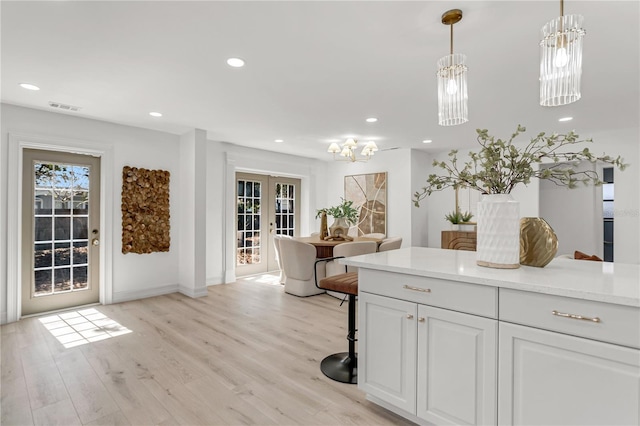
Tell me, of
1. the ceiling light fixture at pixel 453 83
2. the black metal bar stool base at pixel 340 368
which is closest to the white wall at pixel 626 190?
the ceiling light fixture at pixel 453 83

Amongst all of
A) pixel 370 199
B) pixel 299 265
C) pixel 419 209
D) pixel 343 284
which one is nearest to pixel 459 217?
pixel 419 209

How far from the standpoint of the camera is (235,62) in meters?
2.62

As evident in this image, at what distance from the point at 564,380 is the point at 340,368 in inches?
61.2

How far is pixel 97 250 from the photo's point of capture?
171 inches

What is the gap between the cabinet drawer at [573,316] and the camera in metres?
1.20

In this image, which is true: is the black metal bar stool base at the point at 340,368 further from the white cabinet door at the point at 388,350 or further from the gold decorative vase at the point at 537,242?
the gold decorative vase at the point at 537,242

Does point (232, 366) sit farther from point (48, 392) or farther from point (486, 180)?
point (486, 180)

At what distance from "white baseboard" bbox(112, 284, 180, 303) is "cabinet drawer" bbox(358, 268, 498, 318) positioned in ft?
12.5

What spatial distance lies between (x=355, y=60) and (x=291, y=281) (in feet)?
10.8

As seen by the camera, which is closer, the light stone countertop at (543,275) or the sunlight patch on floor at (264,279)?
the light stone countertop at (543,275)

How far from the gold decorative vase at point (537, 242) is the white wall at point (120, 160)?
179 inches

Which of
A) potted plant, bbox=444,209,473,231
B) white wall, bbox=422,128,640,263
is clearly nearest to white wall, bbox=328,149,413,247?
potted plant, bbox=444,209,473,231

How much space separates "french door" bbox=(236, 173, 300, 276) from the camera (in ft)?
20.4

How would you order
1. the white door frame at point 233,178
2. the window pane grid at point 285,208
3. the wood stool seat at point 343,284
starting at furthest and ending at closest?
the window pane grid at point 285,208
the white door frame at point 233,178
the wood stool seat at point 343,284
